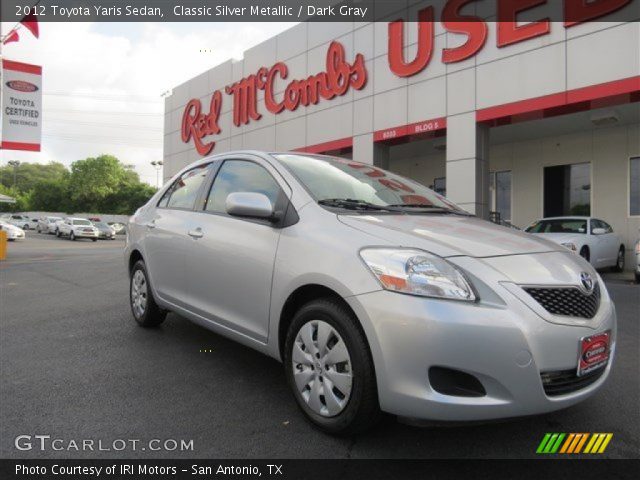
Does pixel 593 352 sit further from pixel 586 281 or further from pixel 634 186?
pixel 634 186

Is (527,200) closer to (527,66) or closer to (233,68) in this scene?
(527,66)

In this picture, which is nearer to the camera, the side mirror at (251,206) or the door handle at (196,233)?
the side mirror at (251,206)

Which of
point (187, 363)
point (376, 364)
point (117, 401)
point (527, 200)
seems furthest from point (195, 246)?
point (527, 200)

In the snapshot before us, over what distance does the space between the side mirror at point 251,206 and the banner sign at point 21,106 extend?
16.2 meters

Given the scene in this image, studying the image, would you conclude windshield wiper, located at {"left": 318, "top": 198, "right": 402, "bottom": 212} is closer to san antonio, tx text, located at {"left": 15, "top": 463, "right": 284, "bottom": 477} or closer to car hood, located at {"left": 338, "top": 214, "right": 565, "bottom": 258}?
car hood, located at {"left": 338, "top": 214, "right": 565, "bottom": 258}

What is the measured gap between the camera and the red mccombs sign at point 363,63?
1110cm

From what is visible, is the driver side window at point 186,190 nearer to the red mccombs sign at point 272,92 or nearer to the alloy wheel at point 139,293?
the alloy wheel at point 139,293

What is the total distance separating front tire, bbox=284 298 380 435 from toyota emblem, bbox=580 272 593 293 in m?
1.18

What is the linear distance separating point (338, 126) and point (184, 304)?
41.1 ft

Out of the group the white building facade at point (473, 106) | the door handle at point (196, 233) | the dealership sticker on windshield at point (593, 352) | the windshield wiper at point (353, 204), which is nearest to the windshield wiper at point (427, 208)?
the windshield wiper at point (353, 204)

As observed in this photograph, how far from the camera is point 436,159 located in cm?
1828

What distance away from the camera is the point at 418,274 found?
2.29m

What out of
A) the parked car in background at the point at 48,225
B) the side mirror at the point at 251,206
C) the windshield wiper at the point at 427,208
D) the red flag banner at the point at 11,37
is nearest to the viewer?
the side mirror at the point at 251,206

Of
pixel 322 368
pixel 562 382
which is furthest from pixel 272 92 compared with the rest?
pixel 562 382
